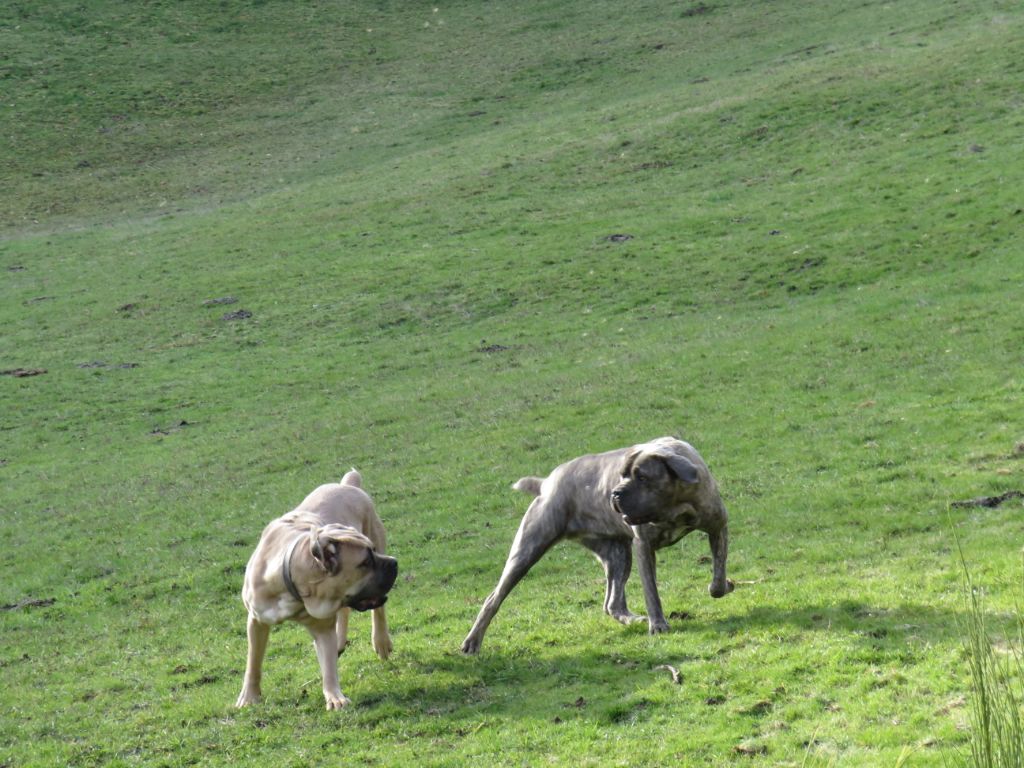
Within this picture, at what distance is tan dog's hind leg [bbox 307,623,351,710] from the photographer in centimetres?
1079

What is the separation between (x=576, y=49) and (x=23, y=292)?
33.9m

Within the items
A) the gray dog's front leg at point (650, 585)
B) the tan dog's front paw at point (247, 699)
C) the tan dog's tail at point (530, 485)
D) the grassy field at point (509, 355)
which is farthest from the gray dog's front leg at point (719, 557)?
the tan dog's front paw at point (247, 699)

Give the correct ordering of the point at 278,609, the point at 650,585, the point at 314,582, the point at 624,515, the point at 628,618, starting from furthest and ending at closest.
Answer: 1. the point at 628,618
2. the point at 650,585
3. the point at 624,515
4. the point at 278,609
5. the point at 314,582

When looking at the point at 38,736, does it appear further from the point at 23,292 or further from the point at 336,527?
the point at 23,292

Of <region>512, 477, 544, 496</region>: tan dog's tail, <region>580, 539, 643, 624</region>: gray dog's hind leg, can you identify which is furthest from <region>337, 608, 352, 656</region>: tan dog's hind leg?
<region>580, 539, 643, 624</region>: gray dog's hind leg

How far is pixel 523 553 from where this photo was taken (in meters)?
12.3

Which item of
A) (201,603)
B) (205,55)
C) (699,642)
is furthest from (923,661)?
(205,55)

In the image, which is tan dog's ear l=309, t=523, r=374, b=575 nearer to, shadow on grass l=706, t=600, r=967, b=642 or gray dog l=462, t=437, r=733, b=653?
gray dog l=462, t=437, r=733, b=653

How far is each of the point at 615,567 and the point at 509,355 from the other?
1795 cm

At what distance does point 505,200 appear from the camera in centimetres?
4444

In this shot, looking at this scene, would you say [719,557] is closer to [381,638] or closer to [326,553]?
[381,638]

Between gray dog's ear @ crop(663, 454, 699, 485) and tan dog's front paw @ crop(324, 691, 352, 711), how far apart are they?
12.2ft

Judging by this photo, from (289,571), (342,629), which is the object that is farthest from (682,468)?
(342,629)

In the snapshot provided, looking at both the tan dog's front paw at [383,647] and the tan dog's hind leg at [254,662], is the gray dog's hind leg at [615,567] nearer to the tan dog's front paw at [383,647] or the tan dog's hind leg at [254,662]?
the tan dog's front paw at [383,647]
